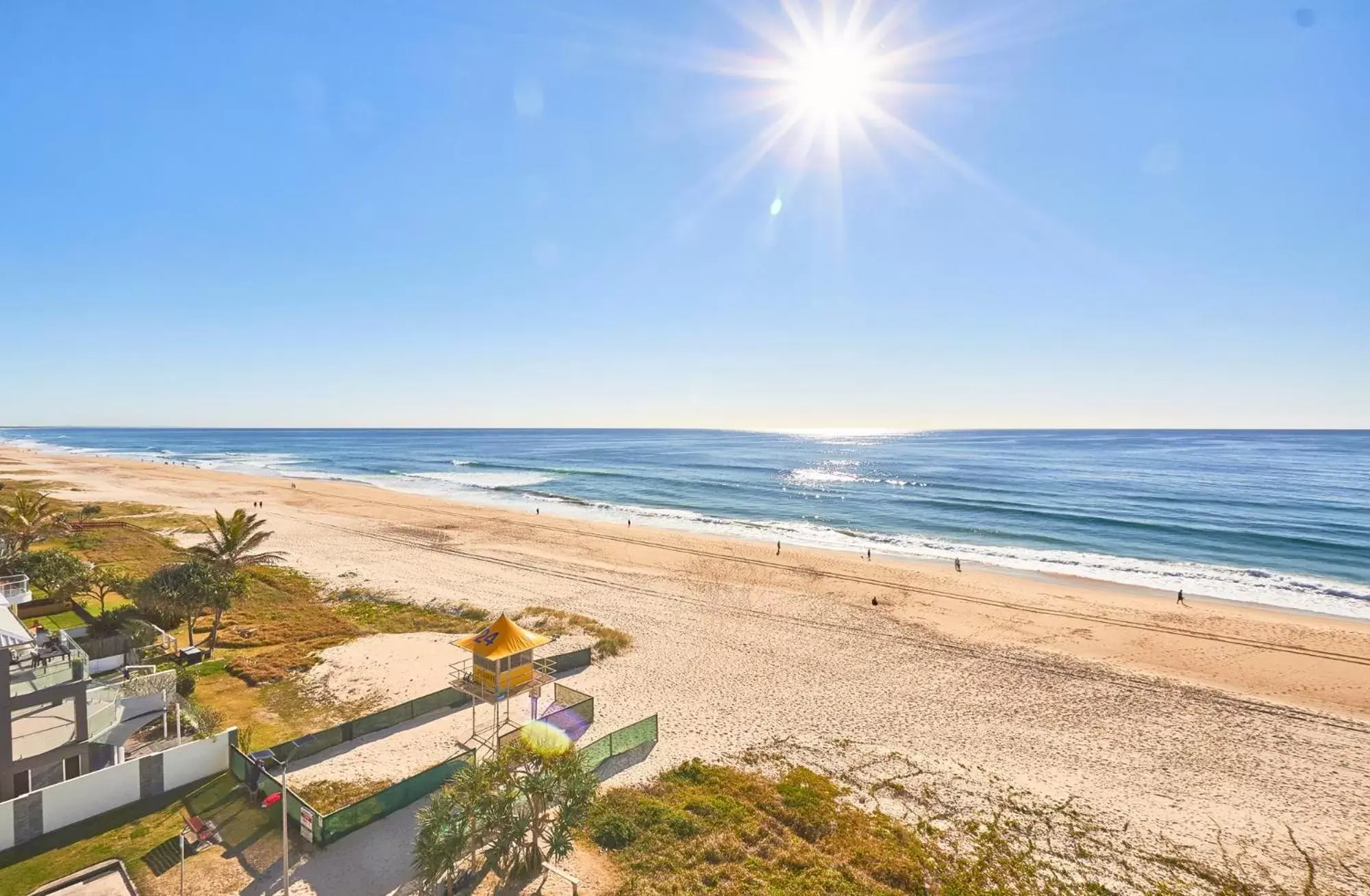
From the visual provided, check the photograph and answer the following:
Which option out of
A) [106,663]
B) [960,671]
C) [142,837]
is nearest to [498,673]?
[142,837]

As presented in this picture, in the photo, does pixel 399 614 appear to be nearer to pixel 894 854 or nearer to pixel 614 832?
pixel 614 832

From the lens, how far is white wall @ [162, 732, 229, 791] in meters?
14.8

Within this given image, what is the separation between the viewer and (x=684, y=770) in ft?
54.2

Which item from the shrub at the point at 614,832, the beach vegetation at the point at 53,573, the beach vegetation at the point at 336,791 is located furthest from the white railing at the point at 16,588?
the shrub at the point at 614,832

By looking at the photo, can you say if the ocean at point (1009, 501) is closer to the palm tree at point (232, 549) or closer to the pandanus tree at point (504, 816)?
the palm tree at point (232, 549)

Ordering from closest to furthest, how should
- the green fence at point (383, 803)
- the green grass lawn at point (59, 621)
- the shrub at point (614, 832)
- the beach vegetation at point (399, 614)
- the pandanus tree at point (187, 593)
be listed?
1. the green fence at point (383, 803)
2. the shrub at point (614, 832)
3. the pandanus tree at point (187, 593)
4. the green grass lawn at point (59, 621)
5. the beach vegetation at point (399, 614)

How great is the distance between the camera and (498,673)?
16.8 meters

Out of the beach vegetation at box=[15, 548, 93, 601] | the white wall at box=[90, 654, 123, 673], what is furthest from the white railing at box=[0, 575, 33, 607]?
the white wall at box=[90, 654, 123, 673]

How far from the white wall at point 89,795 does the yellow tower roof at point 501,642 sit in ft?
24.7

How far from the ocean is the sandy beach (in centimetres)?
661

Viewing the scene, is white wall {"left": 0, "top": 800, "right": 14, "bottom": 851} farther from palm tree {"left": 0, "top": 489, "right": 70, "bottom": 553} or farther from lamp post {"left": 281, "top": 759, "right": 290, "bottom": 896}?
palm tree {"left": 0, "top": 489, "right": 70, "bottom": 553}

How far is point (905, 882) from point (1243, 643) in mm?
25957

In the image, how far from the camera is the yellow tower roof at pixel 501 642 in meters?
17.0

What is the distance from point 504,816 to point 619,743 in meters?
5.28
